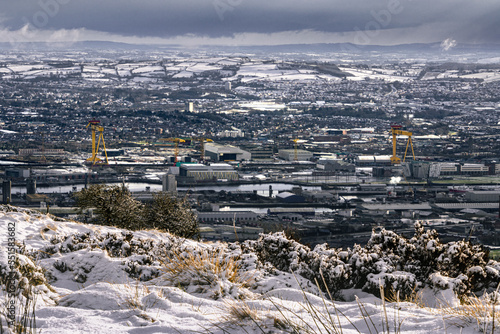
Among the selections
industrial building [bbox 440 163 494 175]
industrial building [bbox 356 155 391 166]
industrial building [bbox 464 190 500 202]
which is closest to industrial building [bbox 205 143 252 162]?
industrial building [bbox 356 155 391 166]

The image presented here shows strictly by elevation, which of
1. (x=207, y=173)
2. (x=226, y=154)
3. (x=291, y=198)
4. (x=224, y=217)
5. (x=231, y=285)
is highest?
(x=231, y=285)

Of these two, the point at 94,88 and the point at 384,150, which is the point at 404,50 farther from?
the point at 384,150

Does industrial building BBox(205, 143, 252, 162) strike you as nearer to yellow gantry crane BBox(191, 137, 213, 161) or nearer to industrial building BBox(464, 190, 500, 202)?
yellow gantry crane BBox(191, 137, 213, 161)

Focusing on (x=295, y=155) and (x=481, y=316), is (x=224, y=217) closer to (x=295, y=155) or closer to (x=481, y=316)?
(x=481, y=316)

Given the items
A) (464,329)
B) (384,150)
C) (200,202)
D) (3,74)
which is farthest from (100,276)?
(3,74)

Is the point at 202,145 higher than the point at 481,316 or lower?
lower

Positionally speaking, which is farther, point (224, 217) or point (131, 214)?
point (224, 217)

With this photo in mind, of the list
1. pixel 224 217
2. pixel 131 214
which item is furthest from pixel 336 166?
pixel 131 214
